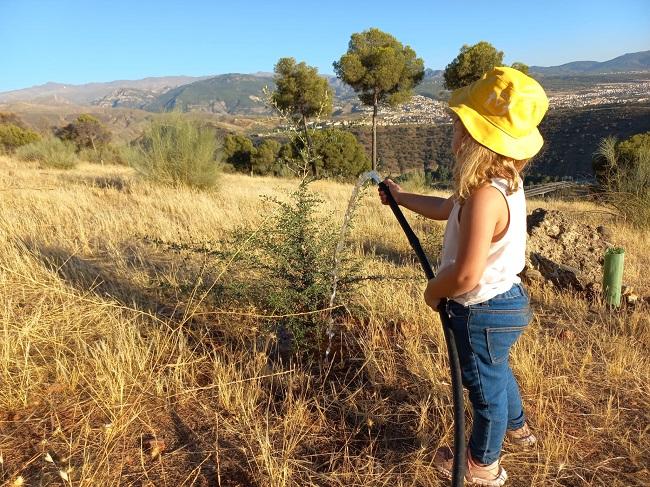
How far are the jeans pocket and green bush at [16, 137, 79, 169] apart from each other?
49.8 ft

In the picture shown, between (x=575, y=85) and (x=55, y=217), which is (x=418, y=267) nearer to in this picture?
(x=55, y=217)

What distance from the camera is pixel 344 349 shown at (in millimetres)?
2631

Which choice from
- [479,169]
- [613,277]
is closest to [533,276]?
[613,277]

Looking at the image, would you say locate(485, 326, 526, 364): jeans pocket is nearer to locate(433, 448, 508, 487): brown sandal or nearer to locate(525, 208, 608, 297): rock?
locate(433, 448, 508, 487): brown sandal

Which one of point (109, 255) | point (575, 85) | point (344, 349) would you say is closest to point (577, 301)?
point (344, 349)

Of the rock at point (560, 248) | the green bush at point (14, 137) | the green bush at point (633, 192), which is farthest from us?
the green bush at point (14, 137)

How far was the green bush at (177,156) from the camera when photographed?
30.9 feet

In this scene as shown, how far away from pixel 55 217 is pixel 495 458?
5.49 m

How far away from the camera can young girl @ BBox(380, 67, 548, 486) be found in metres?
1.40

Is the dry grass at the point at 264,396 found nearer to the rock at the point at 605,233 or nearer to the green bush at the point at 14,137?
the rock at the point at 605,233

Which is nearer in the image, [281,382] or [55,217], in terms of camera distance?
[281,382]

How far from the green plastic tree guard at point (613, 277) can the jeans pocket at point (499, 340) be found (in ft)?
7.80

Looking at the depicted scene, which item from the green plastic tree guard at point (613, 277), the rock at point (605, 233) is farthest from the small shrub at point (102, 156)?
the green plastic tree guard at point (613, 277)

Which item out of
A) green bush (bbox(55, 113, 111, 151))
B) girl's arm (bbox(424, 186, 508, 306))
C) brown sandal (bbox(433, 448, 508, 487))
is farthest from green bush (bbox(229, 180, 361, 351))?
green bush (bbox(55, 113, 111, 151))
